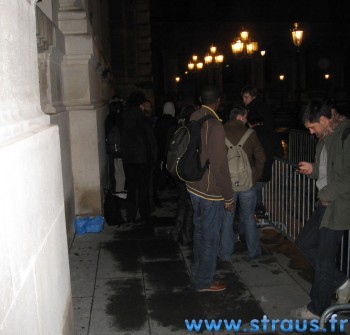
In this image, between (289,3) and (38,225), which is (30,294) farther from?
(289,3)

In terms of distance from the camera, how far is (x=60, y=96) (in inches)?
292

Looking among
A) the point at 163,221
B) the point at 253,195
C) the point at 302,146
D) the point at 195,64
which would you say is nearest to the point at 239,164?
the point at 253,195

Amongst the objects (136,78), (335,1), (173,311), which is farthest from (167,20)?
(173,311)

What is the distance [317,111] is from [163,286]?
8.97 feet

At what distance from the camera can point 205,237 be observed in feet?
17.1

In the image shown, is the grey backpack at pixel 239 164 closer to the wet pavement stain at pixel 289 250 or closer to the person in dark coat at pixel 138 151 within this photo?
the wet pavement stain at pixel 289 250

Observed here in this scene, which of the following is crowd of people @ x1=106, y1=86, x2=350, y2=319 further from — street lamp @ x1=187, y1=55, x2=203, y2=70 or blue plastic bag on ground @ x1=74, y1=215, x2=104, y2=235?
street lamp @ x1=187, y1=55, x2=203, y2=70

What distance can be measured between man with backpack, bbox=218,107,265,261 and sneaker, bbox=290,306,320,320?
5.65 feet

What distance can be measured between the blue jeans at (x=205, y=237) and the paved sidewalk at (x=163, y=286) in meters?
0.20

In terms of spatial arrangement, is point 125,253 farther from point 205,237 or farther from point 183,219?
point 205,237

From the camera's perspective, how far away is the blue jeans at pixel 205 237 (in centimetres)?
516

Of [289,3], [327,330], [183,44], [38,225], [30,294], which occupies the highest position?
[289,3]

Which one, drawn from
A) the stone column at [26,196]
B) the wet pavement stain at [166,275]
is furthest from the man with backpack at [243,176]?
the stone column at [26,196]

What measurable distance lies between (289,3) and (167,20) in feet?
54.3
